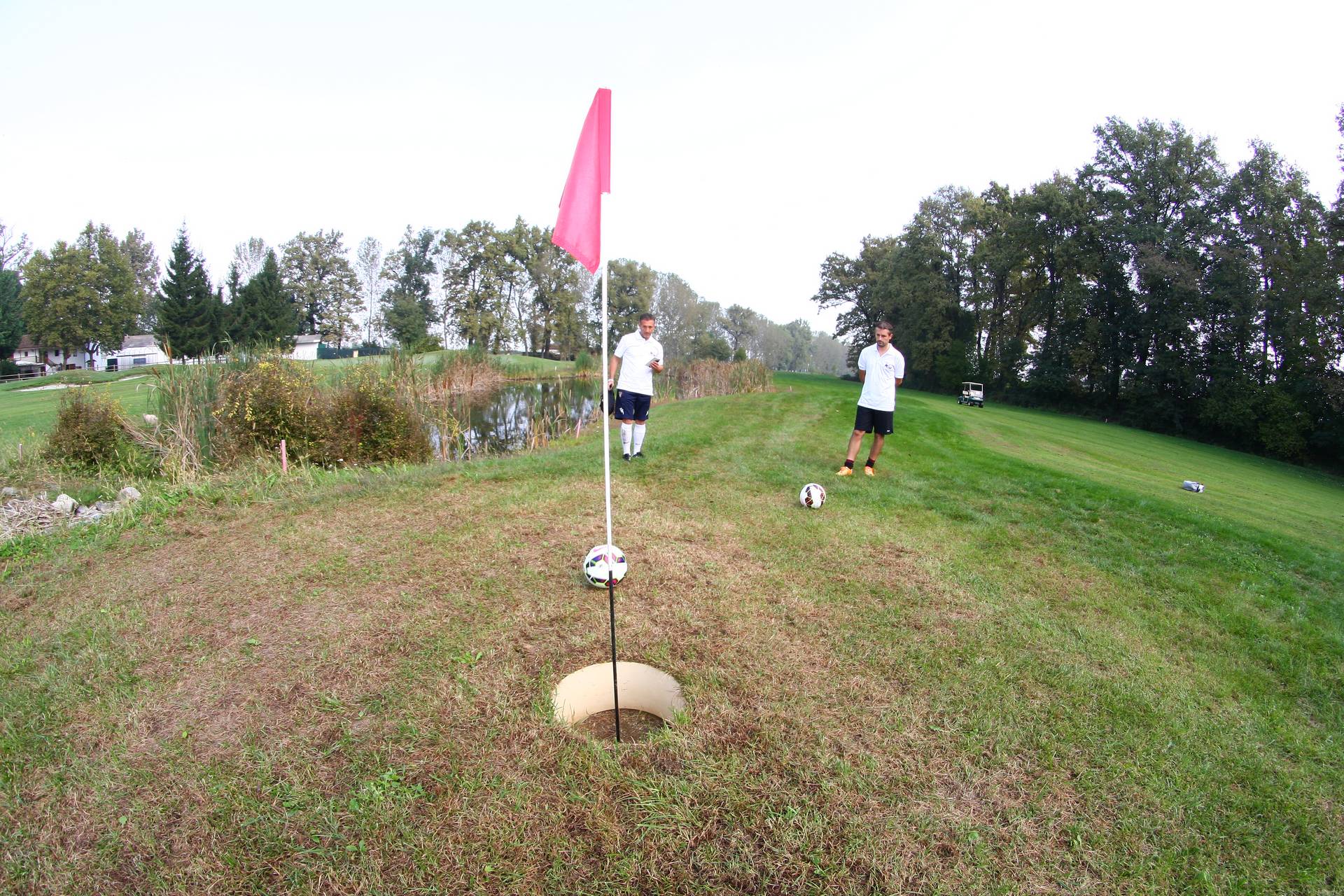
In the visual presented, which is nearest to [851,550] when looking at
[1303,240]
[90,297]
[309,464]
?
[309,464]

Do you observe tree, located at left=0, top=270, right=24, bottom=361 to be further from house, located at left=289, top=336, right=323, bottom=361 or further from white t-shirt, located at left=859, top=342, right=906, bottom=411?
white t-shirt, located at left=859, top=342, right=906, bottom=411

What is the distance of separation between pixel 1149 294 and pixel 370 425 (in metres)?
30.6

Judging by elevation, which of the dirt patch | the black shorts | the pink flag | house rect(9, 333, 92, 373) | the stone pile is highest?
house rect(9, 333, 92, 373)

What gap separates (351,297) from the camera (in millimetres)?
61062

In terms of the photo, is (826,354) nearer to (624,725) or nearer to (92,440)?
(92,440)

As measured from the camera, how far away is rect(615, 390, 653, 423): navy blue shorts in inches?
307

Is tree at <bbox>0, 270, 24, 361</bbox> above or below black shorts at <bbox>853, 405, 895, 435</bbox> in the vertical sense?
above

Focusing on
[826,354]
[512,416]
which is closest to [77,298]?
[512,416]

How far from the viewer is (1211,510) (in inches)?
263

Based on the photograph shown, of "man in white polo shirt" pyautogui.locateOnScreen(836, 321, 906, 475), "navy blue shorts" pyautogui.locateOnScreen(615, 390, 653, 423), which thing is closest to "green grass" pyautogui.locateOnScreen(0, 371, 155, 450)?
"navy blue shorts" pyautogui.locateOnScreen(615, 390, 653, 423)

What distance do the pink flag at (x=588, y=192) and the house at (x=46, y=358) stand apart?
61.3 metres

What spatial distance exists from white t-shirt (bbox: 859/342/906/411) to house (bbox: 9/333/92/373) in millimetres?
61060

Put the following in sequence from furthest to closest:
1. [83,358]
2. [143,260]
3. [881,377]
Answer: [143,260] → [83,358] → [881,377]

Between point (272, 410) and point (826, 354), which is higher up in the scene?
point (826, 354)
